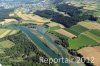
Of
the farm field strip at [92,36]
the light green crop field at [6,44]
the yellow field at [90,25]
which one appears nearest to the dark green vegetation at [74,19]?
the farm field strip at [92,36]

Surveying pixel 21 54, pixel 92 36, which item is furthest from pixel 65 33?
pixel 21 54

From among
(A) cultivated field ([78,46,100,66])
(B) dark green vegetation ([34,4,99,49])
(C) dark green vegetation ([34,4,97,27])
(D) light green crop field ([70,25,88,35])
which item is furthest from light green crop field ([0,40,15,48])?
(C) dark green vegetation ([34,4,97,27])

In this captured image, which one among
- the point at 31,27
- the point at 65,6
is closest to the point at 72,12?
the point at 65,6

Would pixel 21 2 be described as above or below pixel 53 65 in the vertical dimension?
below

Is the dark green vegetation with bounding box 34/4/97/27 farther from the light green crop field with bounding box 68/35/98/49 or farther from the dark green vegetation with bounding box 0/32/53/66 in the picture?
the dark green vegetation with bounding box 0/32/53/66

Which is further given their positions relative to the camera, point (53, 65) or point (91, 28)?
point (91, 28)

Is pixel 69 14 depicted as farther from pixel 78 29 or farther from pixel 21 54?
pixel 21 54

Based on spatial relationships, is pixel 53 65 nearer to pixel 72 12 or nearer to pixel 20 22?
pixel 20 22

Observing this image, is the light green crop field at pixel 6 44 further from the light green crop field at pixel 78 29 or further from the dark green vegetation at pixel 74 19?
the light green crop field at pixel 78 29
